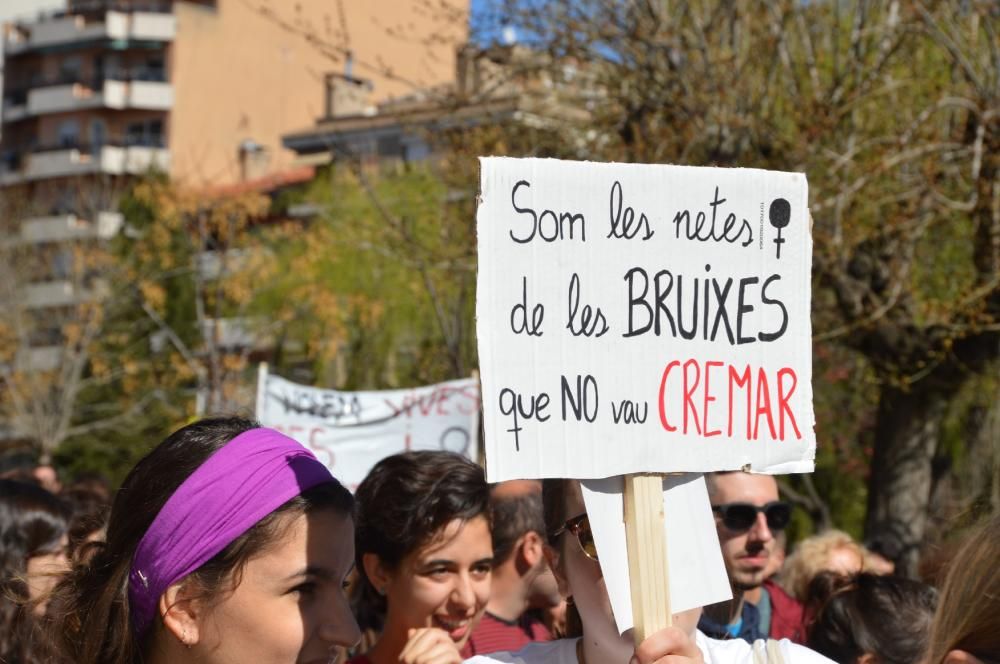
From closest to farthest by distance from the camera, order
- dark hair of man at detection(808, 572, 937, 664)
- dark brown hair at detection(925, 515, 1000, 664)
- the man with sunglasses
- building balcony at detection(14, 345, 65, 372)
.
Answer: dark brown hair at detection(925, 515, 1000, 664)
dark hair of man at detection(808, 572, 937, 664)
the man with sunglasses
building balcony at detection(14, 345, 65, 372)

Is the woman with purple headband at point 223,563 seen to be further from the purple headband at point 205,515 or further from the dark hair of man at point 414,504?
the dark hair of man at point 414,504

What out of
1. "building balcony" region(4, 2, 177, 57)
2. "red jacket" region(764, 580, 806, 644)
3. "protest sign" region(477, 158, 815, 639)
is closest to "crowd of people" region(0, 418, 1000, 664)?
"protest sign" region(477, 158, 815, 639)

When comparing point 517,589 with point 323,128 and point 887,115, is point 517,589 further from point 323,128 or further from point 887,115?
point 323,128

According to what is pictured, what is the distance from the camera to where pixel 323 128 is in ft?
124

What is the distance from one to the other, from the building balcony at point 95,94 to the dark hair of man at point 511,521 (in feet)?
168

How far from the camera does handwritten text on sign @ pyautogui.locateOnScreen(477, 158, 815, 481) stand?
248 cm

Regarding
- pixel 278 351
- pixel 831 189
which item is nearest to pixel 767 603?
pixel 831 189

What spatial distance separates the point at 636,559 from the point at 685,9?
8.02m

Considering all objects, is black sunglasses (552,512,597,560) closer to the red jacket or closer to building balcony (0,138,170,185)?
the red jacket

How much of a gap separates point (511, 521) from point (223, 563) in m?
2.74

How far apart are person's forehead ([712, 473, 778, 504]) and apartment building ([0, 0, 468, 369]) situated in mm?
41262

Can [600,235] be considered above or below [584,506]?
above

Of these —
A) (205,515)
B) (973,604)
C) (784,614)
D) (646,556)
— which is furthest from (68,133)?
(973,604)

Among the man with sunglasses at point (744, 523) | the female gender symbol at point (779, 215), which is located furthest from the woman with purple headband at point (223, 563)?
the man with sunglasses at point (744, 523)
